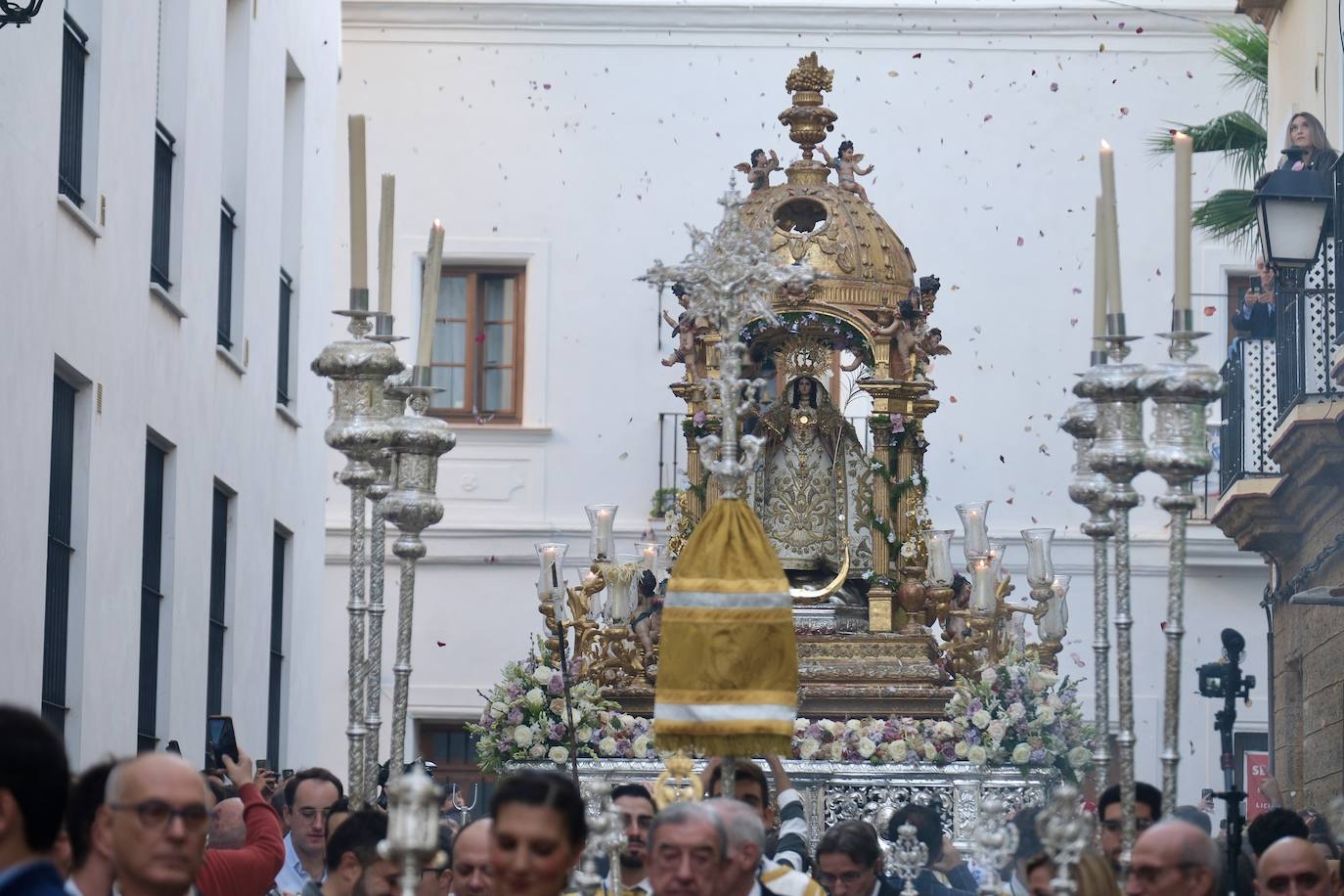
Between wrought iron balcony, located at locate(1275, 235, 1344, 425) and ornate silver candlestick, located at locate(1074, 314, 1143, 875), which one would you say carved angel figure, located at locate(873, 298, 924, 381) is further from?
ornate silver candlestick, located at locate(1074, 314, 1143, 875)

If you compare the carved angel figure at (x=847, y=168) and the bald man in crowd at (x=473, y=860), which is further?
the carved angel figure at (x=847, y=168)

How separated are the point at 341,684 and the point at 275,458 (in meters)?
5.32

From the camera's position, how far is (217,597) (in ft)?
58.2

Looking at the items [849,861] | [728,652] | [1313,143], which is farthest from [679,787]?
[1313,143]

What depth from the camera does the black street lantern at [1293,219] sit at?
1377cm

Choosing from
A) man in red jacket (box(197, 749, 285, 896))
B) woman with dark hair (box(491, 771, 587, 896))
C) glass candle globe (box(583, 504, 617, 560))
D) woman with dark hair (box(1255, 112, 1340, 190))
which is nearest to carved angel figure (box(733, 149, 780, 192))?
glass candle globe (box(583, 504, 617, 560))

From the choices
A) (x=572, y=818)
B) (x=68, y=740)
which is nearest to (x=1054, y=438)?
(x=68, y=740)

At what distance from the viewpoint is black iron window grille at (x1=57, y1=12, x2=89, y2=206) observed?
13742mm

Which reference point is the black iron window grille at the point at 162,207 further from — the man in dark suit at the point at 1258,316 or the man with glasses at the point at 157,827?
the man with glasses at the point at 157,827

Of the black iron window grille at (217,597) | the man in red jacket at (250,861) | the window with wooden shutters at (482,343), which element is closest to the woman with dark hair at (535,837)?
the man in red jacket at (250,861)

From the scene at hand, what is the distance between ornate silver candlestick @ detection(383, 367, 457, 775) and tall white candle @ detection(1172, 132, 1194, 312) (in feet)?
8.64

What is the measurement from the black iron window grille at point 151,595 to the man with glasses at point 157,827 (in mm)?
10035

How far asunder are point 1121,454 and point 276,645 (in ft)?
40.3

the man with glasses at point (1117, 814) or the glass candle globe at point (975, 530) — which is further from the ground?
the glass candle globe at point (975, 530)
